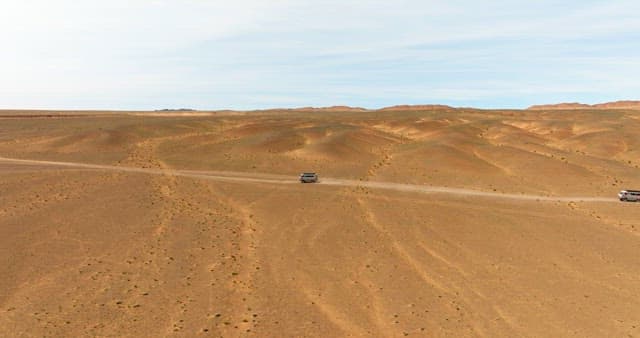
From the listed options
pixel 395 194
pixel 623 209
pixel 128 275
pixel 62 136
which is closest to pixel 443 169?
pixel 395 194

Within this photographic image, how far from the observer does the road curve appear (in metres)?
43.3

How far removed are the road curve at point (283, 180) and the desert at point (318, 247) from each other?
301mm

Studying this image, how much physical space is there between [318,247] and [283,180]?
2289 cm

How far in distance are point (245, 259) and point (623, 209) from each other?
3196 cm

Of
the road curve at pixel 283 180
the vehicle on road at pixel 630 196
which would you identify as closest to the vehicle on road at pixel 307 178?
the road curve at pixel 283 180

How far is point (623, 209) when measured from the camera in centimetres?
3925

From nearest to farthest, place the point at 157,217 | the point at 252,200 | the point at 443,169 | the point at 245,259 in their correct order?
the point at 245,259
the point at 157,217
the point at 252,200
the point at 443,169

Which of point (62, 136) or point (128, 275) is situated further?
point (62, 136)

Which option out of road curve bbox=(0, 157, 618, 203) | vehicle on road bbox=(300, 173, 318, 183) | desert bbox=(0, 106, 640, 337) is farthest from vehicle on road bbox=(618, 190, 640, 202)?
vehicle on road bbox=(300, 173, 318, 183)

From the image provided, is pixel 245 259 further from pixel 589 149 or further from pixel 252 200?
pixel 589 149

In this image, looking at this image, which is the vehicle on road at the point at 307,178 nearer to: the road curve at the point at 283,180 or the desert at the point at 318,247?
the road curve at the point at 283,180

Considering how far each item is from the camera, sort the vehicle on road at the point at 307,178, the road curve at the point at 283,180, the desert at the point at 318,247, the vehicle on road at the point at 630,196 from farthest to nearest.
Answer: the vehicle on road at the point at 307,178
the road curve at the point at 283,180
the vehicle on road at the point at 630,196
the desert at the point at 318,247

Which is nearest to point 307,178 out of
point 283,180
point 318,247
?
Result: point 283,180

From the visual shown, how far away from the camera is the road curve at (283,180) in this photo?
43.3 m
